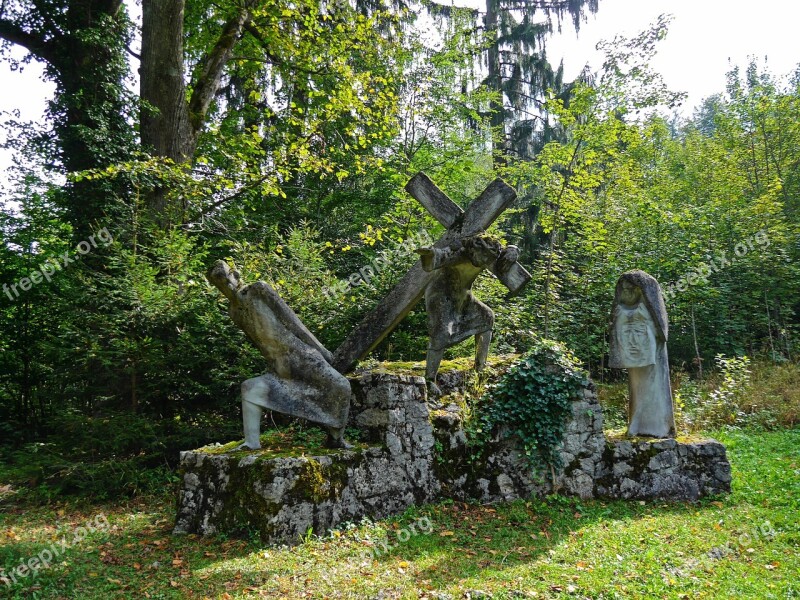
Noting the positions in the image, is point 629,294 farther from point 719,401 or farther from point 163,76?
point 163,76

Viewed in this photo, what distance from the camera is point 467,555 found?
5.41 metres

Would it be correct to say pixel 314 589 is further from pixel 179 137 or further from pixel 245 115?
pixel 245 115

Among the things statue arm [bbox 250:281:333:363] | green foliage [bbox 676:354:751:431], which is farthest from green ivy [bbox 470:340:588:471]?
green foliage [bbox 676:354:751:431]

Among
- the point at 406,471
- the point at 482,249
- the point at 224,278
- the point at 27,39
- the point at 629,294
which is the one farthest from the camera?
the point at 27,39

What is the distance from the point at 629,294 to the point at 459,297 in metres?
2.56

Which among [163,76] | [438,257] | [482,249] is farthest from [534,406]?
[163,76]

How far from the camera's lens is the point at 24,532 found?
6.45m

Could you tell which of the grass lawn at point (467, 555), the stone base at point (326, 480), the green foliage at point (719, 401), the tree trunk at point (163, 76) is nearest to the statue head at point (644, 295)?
the grass lawn at point (467, 555)

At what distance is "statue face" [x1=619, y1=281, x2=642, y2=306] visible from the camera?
7.38 metres

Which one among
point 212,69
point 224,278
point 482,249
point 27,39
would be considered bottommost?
point 224,278

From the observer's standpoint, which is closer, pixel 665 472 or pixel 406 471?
pixel 406 471

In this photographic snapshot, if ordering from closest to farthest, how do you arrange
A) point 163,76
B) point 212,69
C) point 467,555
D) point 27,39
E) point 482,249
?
1. point 467,555
2. point 482,249
3. point 27,39
4. point 163,76
5. point 212,69

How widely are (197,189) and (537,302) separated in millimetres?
9585

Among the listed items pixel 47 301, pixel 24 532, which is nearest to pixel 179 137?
pixel 47 301
